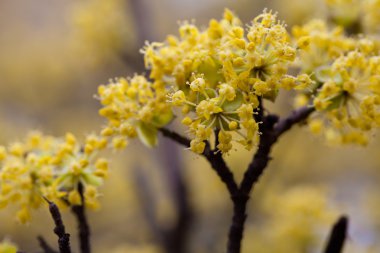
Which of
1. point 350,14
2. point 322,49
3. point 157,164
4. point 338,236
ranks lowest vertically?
point 338,236

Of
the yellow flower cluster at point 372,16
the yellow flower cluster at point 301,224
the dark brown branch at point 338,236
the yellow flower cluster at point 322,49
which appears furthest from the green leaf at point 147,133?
the yellow flower cluster at point 301,224

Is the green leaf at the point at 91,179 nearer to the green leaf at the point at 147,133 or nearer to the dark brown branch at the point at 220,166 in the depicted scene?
the green leaf at the point at 147,133

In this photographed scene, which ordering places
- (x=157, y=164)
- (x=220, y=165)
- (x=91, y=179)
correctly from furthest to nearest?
(x=157, y=164)
(x=91, y=179)
(x=220, y=165)

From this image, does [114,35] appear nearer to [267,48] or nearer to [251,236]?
[251,236]

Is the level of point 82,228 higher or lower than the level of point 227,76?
lower

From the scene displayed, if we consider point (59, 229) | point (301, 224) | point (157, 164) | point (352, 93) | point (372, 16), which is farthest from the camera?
point (157, 164)

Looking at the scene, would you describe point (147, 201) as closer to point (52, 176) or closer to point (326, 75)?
point (52, 176)

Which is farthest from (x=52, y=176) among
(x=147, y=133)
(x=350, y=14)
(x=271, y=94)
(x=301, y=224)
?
(x=301, y=224)

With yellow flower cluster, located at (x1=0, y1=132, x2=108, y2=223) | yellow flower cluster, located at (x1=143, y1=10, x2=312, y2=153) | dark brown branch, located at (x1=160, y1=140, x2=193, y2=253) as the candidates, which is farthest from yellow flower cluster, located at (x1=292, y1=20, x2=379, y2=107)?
dark brown branch, located at (x1=160, y1=140, x2=193, y2=253)
